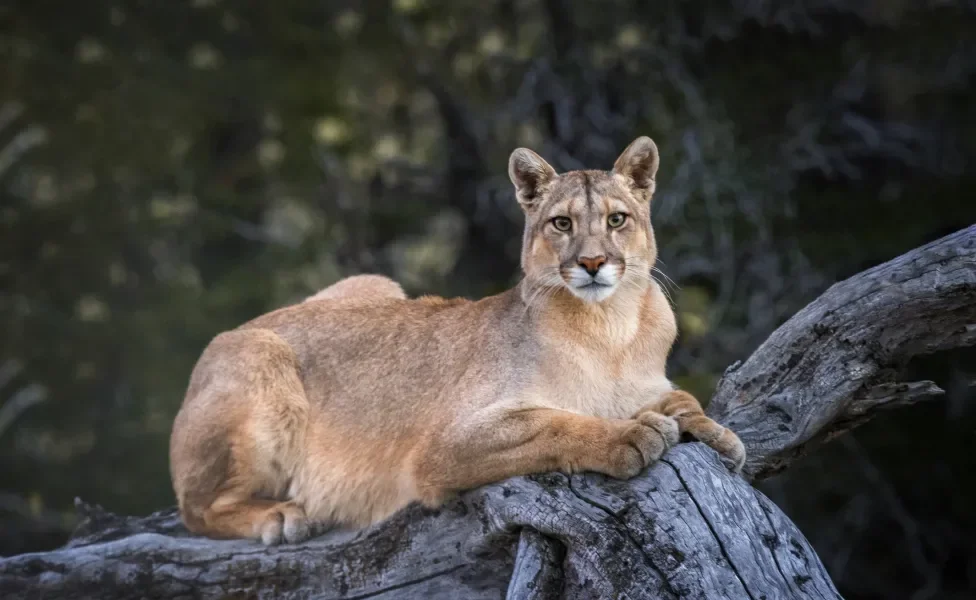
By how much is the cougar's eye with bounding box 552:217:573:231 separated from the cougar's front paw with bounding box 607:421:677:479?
3.74 ft

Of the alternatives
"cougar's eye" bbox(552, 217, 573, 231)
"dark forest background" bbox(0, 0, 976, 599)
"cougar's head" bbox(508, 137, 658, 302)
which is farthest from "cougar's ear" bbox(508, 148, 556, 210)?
"dark forest background" bbox(0, 0, 976, 599)

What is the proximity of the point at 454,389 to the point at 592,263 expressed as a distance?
0.99 metres

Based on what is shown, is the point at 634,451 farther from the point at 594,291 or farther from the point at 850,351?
the point at 850,351

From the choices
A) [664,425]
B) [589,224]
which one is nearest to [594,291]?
[589,224]

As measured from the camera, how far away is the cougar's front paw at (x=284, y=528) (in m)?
5.87

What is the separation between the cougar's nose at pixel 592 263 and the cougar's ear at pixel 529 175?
70cm

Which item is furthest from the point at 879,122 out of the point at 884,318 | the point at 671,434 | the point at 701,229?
the point at 671,434

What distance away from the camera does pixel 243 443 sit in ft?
19.8

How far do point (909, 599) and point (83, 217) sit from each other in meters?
9.56

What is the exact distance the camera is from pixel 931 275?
5066 millimetres

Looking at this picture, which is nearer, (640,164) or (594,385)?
(594,385)

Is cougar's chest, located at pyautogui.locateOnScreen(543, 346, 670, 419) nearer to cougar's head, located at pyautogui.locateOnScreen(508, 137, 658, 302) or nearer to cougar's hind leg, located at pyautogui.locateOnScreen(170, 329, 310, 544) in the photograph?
cougar's head, located at pyautogui.locateOnScreen(508, 137, 658, 302)

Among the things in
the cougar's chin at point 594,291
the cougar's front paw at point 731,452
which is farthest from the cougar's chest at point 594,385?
the cougar's front paw at point 731,452

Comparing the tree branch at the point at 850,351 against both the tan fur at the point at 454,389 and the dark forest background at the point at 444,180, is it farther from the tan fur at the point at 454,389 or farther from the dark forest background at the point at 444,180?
the dark forest background at the point at 444,180
